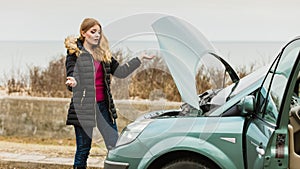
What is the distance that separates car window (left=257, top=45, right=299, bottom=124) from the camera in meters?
3.32

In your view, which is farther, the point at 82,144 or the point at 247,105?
the point at 82,144

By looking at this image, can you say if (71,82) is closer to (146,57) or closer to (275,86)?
(146,57)

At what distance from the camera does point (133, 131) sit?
149 inches

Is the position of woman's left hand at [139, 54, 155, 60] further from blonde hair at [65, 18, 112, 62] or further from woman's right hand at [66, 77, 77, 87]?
woman's right hand at [66, 77, 77, 87]

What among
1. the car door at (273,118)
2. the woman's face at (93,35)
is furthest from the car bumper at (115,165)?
the woman's face at (93,35)

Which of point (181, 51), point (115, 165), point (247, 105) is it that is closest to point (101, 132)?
point (115, 165)

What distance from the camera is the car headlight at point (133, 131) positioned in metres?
3.74

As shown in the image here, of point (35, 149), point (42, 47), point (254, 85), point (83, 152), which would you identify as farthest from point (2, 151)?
point (254, 85)

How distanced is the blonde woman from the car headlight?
71 centimetres

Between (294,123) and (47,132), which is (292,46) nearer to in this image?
(294,123)

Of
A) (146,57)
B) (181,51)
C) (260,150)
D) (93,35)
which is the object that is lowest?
(260,150)

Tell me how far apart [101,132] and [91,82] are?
518 mm

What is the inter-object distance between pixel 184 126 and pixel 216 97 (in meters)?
0.49

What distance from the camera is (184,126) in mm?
3576
